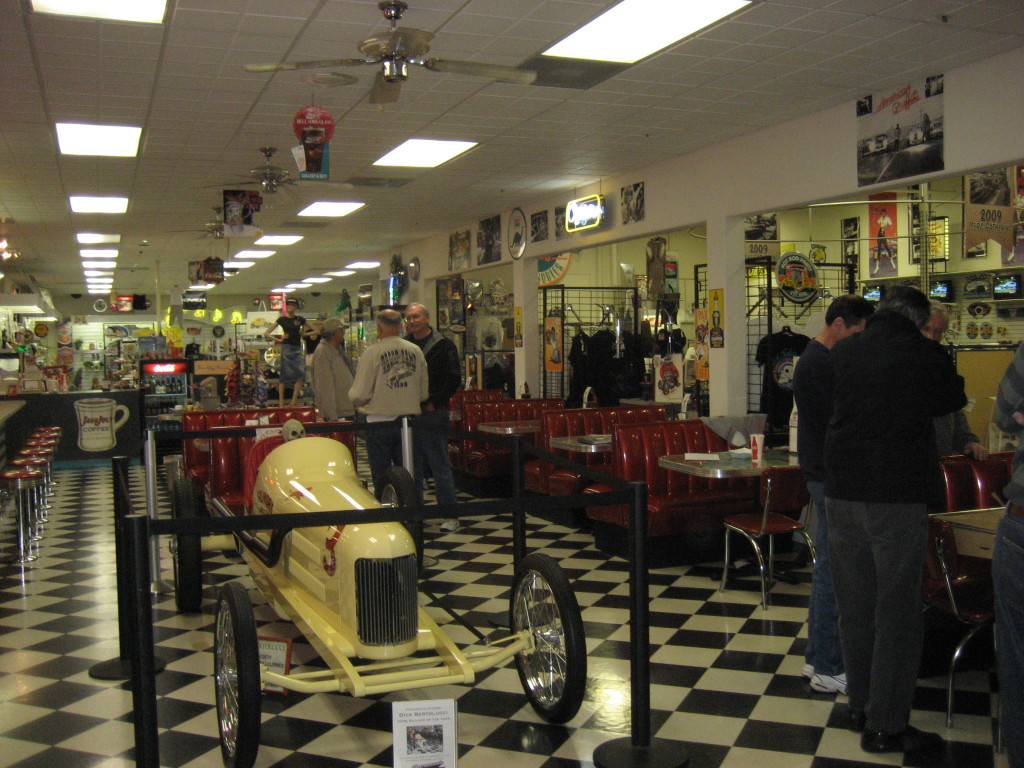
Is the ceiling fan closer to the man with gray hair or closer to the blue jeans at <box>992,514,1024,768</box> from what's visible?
the man with gray hair

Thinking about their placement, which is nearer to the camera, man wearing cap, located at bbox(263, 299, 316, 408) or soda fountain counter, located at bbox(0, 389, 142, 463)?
man wearing cap, located at bbox(263, 299, 316, 408)

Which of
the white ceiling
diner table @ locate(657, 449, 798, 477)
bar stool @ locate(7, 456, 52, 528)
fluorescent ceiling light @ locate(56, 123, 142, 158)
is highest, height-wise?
fluorescent ceiling light @ locate(56, 123, 142, 158)

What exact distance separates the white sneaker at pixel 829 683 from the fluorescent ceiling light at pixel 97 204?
393 inches

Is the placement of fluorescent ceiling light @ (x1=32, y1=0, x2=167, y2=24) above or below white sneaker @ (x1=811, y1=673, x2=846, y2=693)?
above

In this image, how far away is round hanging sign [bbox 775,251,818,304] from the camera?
348 inches

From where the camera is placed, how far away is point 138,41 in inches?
215

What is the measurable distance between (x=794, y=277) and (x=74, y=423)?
9349mm

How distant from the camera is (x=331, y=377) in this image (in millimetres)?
8211

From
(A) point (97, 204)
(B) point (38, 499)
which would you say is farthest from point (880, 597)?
(A) point (97, 204)

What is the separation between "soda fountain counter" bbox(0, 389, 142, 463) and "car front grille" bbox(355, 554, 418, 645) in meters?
8.42

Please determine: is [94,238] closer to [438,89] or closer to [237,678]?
[438,89]

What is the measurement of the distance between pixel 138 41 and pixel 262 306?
21134 millimetres

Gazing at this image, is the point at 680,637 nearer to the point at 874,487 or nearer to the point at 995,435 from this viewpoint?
the point at 874,487

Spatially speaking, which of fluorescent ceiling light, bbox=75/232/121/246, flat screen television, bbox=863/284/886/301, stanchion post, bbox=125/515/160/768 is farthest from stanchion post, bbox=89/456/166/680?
fluorescent ceiling light, bbox=75/232/121/246
